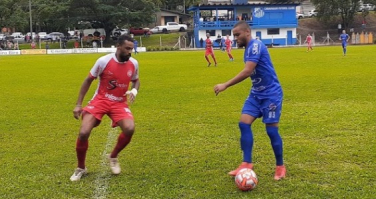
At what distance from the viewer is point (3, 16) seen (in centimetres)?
6869

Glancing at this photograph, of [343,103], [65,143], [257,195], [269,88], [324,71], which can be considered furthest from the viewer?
[324,71]

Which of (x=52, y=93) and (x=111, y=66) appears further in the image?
(x=52, y=93)

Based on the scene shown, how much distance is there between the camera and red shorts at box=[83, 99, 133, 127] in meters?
5.90

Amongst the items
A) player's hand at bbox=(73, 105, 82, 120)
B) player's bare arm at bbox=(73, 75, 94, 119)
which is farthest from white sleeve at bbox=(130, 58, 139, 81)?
player's hand at bbox=(73, 105, 82, 120)

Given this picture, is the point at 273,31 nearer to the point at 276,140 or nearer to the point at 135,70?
the point at 135,70

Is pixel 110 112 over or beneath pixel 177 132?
over

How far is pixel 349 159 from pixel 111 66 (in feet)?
11.7

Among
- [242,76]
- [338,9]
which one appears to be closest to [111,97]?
[242,76]

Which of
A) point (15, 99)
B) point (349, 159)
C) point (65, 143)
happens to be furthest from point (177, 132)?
point (15, 99)

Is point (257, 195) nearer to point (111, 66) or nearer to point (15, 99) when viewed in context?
point (111, 66)

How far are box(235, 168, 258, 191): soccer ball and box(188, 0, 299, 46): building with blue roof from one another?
2192 inches

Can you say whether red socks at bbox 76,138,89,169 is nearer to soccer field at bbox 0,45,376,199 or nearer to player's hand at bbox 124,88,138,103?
soccer field at bbox 0,45,376,199

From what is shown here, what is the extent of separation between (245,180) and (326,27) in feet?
219

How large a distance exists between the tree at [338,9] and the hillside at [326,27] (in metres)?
1.50
